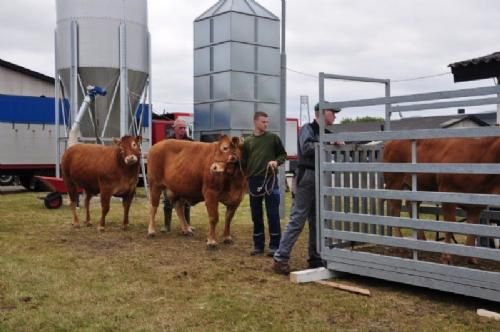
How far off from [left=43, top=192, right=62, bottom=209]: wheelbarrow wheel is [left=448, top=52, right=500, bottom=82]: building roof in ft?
30.2

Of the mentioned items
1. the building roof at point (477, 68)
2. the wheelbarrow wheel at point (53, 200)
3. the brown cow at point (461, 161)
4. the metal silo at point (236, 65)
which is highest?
the metal silo at point (236, 65)

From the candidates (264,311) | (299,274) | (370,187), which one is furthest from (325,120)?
(264,311)

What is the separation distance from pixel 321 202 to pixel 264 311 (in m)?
1.64

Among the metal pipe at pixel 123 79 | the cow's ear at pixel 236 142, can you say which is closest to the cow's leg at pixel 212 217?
the cow's ear at pixel 236 142

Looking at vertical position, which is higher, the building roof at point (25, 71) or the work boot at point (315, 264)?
the building roof at point (25, 71)

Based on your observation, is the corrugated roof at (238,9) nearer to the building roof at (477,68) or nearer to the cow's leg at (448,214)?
the building roof at (477,68)

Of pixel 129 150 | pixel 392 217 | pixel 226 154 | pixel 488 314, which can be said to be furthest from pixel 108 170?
pixel 488 314

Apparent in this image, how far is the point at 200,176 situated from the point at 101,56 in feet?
28.1

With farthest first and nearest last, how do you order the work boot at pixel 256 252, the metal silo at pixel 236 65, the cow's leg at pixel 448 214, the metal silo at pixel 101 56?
1. the metal silo at pixel 236 65
2. the metal silo at pixel 101 56
3. the work boot at pixel 256 252
4. the cow's leg at pixel 448 214

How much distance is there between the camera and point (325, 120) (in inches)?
255

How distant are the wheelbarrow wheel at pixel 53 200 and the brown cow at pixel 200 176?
5.30 m

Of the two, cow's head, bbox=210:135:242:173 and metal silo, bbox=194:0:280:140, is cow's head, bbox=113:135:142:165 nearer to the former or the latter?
cow's head, bbox=210:135:242:173

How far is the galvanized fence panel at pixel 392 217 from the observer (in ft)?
16.5

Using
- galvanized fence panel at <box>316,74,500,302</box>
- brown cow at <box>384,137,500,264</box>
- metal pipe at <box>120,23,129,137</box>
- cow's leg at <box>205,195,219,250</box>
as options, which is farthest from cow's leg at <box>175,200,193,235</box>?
metal pipe at <box>120,23,129,137</box>
